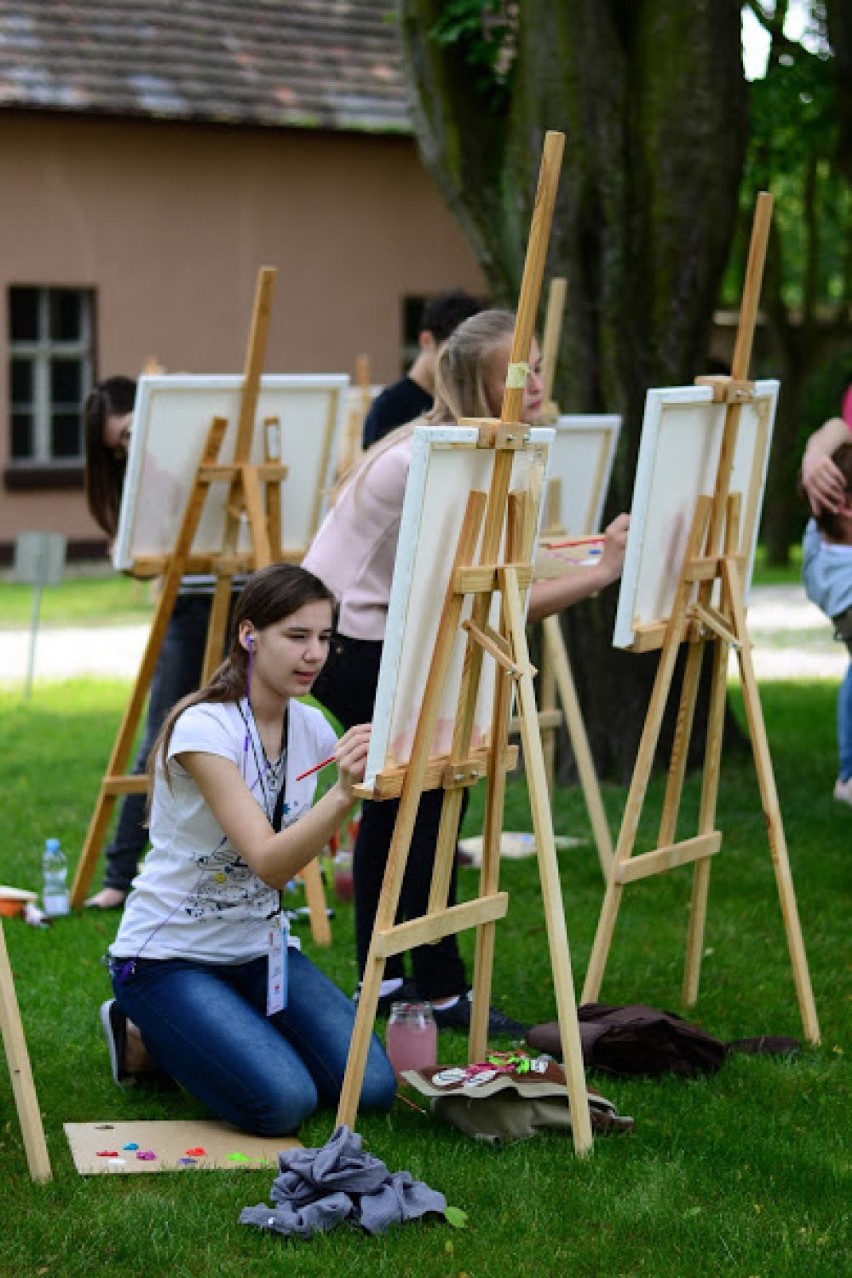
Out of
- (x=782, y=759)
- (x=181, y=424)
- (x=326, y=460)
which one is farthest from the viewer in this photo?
(x=782, y=759)

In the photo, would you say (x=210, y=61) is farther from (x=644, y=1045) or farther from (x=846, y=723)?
(x=644, y=1045)

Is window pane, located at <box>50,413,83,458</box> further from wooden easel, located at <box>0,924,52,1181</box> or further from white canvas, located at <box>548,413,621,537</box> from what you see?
wooden easel, located at <box>0,924,52,1181</box>

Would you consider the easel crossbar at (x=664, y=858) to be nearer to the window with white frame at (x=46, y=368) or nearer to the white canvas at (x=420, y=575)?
the white canvas at (x=420, y=575)

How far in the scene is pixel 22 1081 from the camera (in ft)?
14.3

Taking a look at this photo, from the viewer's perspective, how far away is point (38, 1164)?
439 centimetres

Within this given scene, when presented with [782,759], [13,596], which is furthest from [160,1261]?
[13,596]

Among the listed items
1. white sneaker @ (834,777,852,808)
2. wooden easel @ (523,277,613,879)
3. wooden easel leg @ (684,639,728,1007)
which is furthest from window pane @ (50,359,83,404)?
wooden easel leg @ (684,639,728,1007)

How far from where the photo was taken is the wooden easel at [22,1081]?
437cm

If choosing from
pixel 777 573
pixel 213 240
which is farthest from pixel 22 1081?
pixel 213 240

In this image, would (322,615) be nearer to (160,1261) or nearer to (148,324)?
(160,1261)

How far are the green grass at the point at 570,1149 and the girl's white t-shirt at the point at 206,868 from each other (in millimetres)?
408

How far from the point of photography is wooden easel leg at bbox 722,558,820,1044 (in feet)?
18.2

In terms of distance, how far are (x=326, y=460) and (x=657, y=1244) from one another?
3586 mm

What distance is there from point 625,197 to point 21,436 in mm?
12465
